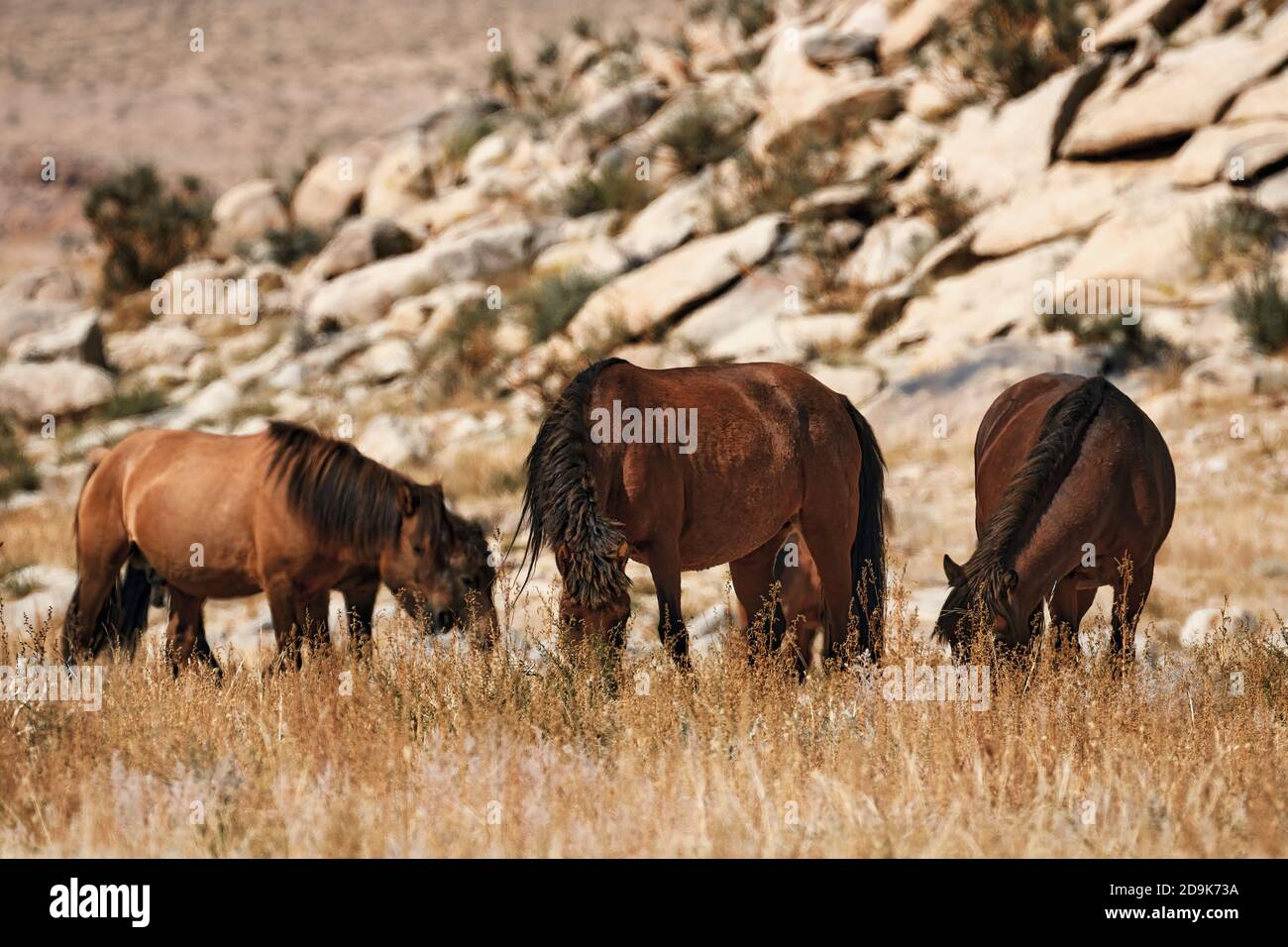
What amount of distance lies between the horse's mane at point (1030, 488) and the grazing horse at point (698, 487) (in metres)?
0.53

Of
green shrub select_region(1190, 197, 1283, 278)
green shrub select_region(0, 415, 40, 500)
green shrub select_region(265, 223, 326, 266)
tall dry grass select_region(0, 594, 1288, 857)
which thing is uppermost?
green shrub select_region(265, 223, 326, 266)

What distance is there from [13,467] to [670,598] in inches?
611

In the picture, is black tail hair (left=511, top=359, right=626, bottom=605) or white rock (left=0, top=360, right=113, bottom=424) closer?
black tail hair (left=511, top=359, right=626, bottom=605)

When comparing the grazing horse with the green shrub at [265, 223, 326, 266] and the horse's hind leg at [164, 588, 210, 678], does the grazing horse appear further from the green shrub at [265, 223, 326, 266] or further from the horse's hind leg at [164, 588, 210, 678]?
the green shrub at [265, 223, 326, 266]

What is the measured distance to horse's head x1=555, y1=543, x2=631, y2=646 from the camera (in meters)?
5.66

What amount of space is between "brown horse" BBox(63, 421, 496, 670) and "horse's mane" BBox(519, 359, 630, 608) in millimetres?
1640

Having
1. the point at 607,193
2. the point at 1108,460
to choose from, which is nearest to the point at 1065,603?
the point at 1108,460

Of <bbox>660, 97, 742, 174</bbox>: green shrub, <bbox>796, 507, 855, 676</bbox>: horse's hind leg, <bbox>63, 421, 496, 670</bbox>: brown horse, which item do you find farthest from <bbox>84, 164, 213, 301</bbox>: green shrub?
<bbox>796, 507, 855, 676</bbox>: horse's hind leg

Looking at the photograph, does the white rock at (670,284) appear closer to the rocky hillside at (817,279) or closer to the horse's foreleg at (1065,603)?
the rocky hillside at (817,279)

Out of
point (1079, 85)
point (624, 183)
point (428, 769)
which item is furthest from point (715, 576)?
point (624, 183)

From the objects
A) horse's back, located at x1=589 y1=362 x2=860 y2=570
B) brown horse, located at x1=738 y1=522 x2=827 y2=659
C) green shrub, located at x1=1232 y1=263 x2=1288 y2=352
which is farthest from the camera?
green shrub, located at x1=1232 y1=263 x2=1288 y2=352

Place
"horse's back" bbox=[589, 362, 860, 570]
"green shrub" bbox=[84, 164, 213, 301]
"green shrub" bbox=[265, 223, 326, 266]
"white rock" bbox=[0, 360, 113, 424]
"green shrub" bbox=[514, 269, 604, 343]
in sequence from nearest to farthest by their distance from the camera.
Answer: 1. "horse's back" bbox=[589, 362, 860, 570]
2. "green shrub" bbox=[514, 269, 604, 343]
3. "white rock" bbox=[0, 360, 113, 424]
4. "green shrub" bbox=[265, 223, 326, 266]
5. "green shrub" bbox=[84, 164, 213, 301]
